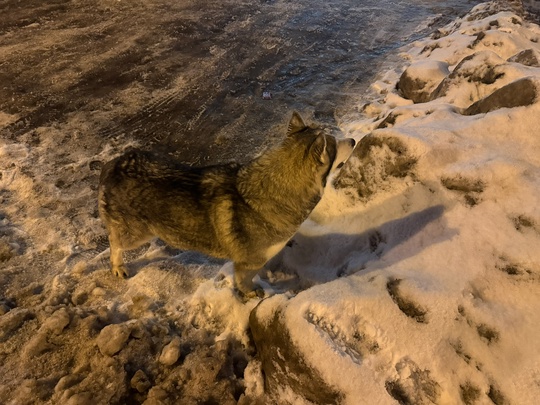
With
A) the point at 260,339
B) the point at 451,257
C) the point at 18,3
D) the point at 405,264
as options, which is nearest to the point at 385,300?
the point at 405,264

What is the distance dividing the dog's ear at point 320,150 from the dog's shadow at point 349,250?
4.39 ft

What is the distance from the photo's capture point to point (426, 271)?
333cm

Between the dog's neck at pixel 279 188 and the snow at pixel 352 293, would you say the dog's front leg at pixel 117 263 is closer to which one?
the snow at pixel 352 293

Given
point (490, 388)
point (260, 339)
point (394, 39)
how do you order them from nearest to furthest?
point (490, 388) < point (260, 339) < point (394, 39)

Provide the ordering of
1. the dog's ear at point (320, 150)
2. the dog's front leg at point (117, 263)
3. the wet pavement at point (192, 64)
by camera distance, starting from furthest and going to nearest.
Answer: the wet pavement at point (192, 64)
the dog's front leg at point (117, 263)
the dog's ear at point (320, 150)

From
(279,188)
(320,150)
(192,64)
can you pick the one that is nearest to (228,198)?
(279,188)

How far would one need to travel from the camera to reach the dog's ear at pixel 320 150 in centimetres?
284

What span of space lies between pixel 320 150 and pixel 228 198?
103 centimetres

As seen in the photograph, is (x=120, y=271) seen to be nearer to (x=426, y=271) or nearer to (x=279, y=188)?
(x=279, y=188)

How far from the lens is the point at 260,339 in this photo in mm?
3254

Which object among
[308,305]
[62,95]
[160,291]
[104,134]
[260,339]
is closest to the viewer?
[308,305]

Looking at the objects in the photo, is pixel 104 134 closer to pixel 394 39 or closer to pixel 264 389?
pixel 264 389

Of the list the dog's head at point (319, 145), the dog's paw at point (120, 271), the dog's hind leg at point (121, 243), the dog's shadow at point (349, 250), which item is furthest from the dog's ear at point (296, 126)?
the dog's paw at point (120, 271)

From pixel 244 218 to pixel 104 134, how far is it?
175 inches
